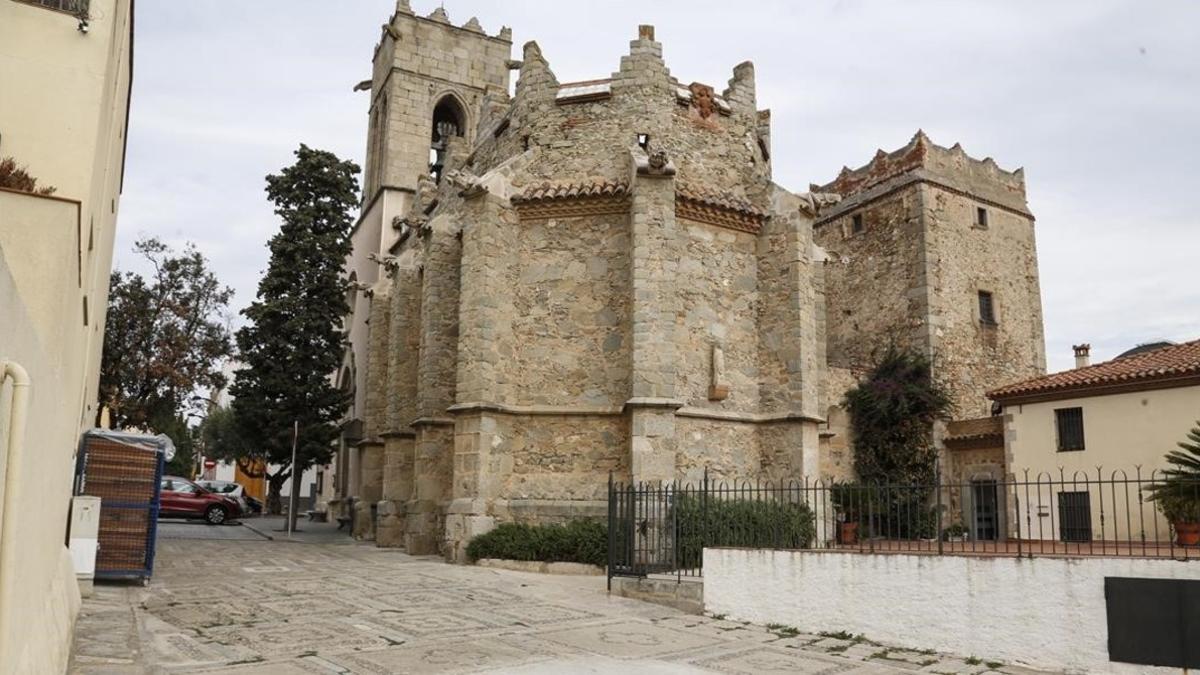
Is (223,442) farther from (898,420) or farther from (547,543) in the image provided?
(547,543)

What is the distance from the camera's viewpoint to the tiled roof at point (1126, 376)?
1890 centimetres

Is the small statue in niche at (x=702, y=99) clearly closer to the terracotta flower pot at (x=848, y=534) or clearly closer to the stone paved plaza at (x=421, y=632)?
the terracotta flower pot at (x=848, y=534)

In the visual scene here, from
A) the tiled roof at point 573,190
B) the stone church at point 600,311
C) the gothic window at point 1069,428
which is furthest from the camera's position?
the gothic window at point 1069,428

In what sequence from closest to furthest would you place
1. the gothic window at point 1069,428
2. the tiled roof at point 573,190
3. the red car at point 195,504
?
the tiled roof at point 573,190
the gothic window at point 1069,428
the red car at point 195,504

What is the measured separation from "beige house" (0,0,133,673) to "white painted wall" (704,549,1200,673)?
7.12m

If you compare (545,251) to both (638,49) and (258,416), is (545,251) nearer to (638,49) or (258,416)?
(638,49)

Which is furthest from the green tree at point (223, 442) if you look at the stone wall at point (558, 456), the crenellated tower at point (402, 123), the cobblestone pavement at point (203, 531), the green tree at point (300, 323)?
the stone wall at point (558, 456)

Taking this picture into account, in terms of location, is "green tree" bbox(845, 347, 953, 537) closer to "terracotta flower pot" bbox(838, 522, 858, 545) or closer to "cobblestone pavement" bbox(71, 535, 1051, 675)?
"terracotta flower pot" bbox(838, 522, 858, 545)

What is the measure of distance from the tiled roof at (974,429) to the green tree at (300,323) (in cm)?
1842

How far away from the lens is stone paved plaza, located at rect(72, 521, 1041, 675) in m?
7.66

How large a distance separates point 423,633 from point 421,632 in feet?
0.18

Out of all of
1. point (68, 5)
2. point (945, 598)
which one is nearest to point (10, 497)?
point (68, 5)

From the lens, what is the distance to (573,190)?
16766 mm

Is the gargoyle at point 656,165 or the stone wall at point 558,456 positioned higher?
the gargoyle at point 656,165
